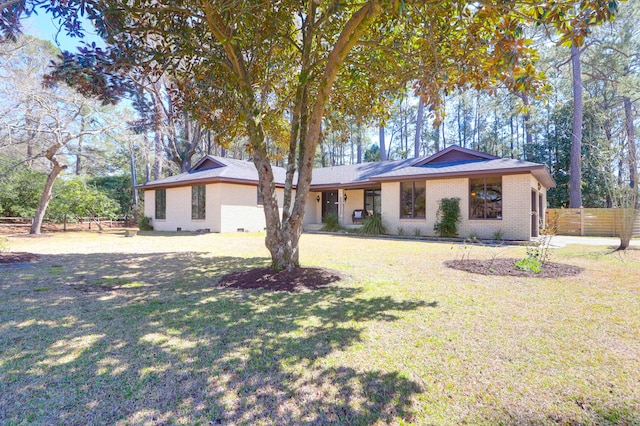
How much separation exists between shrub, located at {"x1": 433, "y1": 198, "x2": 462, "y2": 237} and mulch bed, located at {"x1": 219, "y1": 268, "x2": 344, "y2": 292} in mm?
8754

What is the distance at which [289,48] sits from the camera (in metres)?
7.36

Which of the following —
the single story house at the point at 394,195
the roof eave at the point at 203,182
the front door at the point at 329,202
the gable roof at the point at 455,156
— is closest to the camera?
the single story house at the point at 394,195

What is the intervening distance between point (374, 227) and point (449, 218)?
11.2ft

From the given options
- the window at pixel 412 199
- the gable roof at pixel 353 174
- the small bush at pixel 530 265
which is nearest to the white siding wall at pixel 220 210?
the gable roof at pixel 353 174

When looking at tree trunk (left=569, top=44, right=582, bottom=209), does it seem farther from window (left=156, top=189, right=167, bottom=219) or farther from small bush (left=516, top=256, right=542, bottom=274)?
window (left=156, top=189, right=167, bottom=219)

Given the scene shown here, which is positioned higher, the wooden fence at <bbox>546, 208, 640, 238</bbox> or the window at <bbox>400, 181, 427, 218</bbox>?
the window at <bbox>400, 181, 427, 218</bbox>

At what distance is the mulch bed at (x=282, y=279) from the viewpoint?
542 centimetres

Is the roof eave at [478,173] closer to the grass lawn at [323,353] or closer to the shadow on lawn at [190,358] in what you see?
the grass lawn at [323,353]

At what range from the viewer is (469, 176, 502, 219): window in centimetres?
1317

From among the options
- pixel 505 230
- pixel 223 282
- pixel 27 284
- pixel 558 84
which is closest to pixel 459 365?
pixel 223 282

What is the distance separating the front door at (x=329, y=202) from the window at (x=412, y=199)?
5.80 metres

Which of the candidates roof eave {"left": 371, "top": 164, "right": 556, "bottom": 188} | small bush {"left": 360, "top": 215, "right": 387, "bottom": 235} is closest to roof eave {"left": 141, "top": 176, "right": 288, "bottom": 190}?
small bush {"left": 360, "top": 215, "right": 387, "bottom": 235}

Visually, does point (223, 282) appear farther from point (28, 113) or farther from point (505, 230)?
point (28, 113)

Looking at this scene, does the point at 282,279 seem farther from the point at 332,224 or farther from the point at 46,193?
the point at 46,193
